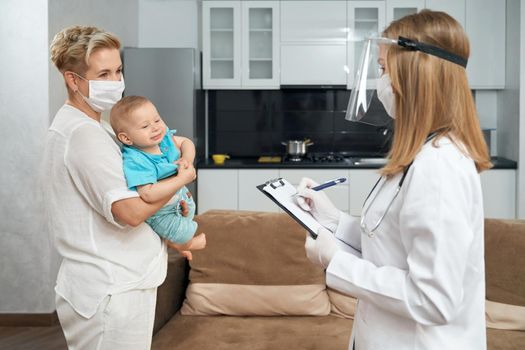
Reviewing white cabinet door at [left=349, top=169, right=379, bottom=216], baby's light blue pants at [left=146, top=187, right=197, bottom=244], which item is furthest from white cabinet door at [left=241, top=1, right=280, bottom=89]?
baby's light blue pants at [left=146, top=187, right=197, bottom=244]

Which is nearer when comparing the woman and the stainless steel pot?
the woman

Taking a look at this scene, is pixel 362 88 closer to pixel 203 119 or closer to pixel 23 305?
pixel 23 305

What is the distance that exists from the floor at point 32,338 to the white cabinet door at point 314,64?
114 inches

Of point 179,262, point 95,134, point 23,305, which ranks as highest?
point 95,134

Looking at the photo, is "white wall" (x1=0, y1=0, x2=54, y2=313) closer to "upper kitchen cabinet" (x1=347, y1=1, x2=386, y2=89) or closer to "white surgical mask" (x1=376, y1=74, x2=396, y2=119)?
"upper kitchen cabinet" (x1=347, y1=1, x2=386, y2=89)

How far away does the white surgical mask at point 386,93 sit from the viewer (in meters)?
1.50

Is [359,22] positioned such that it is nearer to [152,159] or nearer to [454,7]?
[454,7]

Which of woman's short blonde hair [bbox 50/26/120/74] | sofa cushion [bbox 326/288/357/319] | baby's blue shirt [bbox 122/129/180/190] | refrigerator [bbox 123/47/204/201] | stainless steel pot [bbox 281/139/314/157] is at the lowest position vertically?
sofa cushion [bbox 326/288/357/319]

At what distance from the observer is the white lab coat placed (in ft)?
4.33

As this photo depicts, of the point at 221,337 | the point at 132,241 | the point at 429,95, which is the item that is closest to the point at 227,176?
the point at 221,337

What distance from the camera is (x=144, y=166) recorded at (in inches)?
68.8

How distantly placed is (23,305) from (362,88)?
10.7ft

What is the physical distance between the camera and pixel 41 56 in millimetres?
4117

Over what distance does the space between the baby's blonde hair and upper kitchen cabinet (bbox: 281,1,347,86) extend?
4.02m
